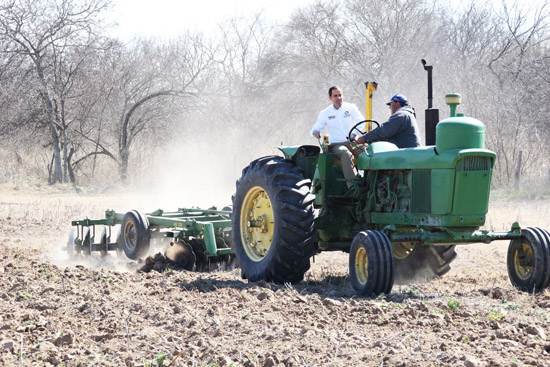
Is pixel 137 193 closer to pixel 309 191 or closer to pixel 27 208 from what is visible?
pixel 27 208

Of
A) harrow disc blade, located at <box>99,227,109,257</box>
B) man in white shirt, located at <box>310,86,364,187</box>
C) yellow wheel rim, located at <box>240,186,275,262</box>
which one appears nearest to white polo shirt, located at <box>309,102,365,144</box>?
man in white shirt, located at <box>310,86,364,187</box>

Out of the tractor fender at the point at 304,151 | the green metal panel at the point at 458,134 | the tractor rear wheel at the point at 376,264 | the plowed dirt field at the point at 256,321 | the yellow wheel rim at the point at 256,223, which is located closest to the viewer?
the plowed dirt field at the point at 256,321

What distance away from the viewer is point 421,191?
670 cm

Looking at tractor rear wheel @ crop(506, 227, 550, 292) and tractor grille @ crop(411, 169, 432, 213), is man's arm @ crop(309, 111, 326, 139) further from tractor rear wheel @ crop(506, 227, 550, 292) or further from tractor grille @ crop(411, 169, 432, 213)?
tractor rear wheel @ crop(506, 227, 550, 292)

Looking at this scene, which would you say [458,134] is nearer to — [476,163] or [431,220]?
[476,163]

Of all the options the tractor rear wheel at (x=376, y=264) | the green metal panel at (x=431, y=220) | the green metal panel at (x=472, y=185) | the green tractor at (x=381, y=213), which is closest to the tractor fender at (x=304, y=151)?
the green tractor at (x=381, y=213)

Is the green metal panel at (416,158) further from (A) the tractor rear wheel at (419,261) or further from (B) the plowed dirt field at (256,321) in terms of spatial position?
(A) the tractor rear wheel at (419,261)

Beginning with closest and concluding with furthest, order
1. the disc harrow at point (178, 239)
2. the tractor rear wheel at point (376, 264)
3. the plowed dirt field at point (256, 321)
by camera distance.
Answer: the plowed dirt field at point (256, 321)
the tractor rear wheel at point (376, 264)
the disc harrow at point (178, 239)

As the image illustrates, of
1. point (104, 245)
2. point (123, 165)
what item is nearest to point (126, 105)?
point (123, 165)

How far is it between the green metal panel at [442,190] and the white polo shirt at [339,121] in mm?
1818

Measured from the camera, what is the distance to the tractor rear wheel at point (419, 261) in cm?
798

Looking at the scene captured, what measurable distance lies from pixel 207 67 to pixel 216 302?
29.0 meters

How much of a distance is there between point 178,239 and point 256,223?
1543mm

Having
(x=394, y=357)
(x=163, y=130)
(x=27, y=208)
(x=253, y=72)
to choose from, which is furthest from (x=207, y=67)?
(x=394, y=357)
